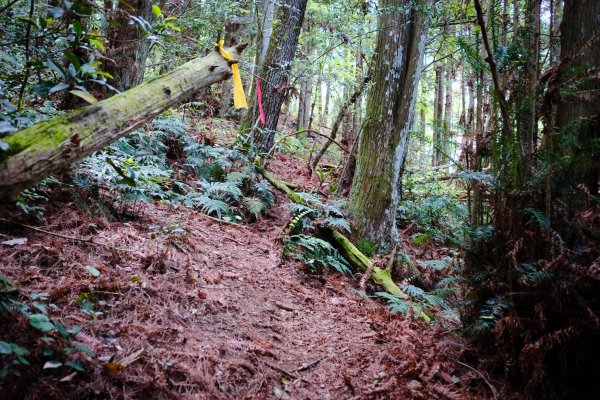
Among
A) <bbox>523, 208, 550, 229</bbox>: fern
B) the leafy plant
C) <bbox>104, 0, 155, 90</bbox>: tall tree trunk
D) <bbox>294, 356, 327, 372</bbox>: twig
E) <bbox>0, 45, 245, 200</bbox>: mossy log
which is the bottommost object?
<bbox>294, 356, 327, 372</bbox>: twig

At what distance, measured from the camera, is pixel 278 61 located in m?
7.65

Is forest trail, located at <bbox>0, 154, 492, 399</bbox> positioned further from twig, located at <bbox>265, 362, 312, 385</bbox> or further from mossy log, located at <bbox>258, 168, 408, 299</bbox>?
mossy log, located at <bbox>258, 168, 408, 299</bbox>

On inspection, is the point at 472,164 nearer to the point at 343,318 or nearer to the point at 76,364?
the point at 343,318

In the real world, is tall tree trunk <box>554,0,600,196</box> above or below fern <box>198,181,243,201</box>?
above

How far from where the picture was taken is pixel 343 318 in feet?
13.4

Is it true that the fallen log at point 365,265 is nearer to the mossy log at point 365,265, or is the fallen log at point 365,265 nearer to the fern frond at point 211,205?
the mossy log at point 365,265

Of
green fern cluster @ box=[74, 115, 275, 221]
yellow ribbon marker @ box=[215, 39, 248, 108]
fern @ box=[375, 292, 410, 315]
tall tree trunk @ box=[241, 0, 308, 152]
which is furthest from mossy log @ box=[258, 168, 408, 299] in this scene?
tall tree trunk @ box=[241, 0, 308, 152]

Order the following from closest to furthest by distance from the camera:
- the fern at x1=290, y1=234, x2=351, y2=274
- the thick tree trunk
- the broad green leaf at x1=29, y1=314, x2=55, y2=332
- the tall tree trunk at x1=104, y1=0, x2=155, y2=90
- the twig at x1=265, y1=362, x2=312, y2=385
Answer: the broad green leaf at x1=29, y1=314, x2=55, y2=332 < the twig at x1=265, y1=362, x2=312, y2=385 < the fern at x1=290, y1=234, x2=351, y2=274 < the tall tree trunk at x1=104, y1=0, x2=155, y2=90 < the thick tree trunk

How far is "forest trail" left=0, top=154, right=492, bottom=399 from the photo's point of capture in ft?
7.42

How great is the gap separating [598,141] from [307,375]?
8.70 ft

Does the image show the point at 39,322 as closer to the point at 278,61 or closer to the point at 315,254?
the point at 315,254

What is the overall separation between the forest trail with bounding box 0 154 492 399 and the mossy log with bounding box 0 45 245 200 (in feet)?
3.00

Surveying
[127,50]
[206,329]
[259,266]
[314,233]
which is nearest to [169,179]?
[259,266]

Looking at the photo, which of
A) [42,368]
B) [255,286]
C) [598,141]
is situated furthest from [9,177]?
[598,141]
